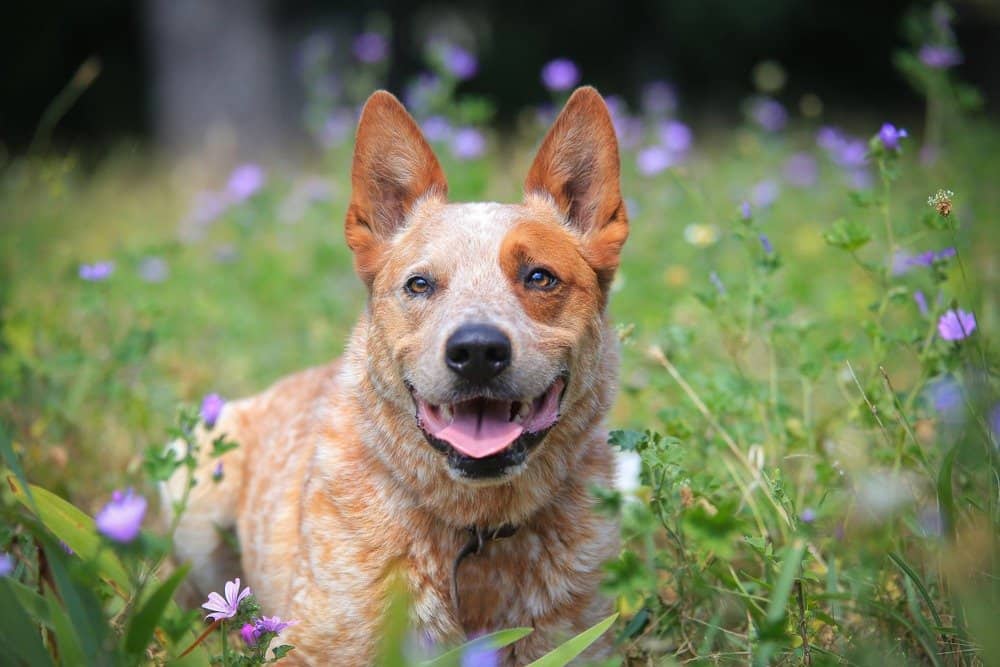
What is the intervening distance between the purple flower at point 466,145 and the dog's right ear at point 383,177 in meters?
2.12

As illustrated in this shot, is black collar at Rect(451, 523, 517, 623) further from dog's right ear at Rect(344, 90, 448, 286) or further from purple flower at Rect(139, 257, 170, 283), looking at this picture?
purple flower at Rect(139, 257, 170, 283)

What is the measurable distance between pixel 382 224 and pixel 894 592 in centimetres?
191

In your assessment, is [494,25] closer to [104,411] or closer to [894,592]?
[104,411]

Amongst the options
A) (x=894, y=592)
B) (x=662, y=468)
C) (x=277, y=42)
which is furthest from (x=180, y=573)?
(x=277, y=42)

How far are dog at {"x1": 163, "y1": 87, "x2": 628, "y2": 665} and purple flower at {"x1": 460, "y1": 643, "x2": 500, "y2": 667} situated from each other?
16.7 inches

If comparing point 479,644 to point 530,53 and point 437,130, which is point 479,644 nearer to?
point 437,130

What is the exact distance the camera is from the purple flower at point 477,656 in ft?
6.81

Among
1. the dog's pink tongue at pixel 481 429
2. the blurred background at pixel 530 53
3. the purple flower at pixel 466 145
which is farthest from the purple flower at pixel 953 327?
the blurred background at pixel 530 53

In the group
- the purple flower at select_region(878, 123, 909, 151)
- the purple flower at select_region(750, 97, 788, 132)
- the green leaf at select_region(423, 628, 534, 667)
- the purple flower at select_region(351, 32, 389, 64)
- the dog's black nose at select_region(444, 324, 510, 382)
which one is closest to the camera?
the green leaf at select_region(423, 628, 534, 667)

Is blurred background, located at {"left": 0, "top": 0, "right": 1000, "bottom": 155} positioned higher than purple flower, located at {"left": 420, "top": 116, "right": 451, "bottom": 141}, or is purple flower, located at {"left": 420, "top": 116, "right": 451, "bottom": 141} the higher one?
purple flower, located at {"left": 420, "top": 116, "right": 451, "bottom": 141}

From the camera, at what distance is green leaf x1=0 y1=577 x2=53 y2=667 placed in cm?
188

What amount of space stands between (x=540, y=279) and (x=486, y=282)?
0.16 m

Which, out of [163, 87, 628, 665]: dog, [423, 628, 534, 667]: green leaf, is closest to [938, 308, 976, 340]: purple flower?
[163, 87, 628, 665]: dog

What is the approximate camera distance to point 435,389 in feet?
8.14
